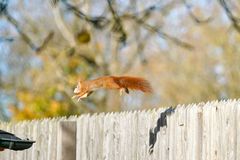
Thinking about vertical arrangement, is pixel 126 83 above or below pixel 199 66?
below

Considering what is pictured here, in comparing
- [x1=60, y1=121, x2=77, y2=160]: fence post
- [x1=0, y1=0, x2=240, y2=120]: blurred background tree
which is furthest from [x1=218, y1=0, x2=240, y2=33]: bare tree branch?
[x1=0, y1=0, x2=240, y2=120]: blurred background tree

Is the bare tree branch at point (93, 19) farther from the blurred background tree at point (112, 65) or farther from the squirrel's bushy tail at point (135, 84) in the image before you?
the blurred background tree at point (112, 65)

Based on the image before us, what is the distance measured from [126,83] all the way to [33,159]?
5.10m

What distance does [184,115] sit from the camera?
20.1ft

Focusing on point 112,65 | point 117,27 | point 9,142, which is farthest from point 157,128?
point 112,65

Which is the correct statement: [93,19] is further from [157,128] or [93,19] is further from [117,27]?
[157,128]

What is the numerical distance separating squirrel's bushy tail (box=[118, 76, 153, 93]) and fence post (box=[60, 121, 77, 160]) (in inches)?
167

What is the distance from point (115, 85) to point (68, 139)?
434 cm

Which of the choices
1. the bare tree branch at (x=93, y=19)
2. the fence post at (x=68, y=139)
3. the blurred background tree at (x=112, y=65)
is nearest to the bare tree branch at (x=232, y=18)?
the bare tree branch at (x=93, y=19)

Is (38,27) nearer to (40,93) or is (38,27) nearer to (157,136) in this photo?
(40,93)

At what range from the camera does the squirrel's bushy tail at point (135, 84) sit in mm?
3482

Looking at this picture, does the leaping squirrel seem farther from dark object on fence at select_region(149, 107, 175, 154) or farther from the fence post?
the fence post

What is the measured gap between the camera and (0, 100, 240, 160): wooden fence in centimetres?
564

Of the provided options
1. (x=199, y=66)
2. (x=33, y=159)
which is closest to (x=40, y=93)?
(x=199, y=66)
